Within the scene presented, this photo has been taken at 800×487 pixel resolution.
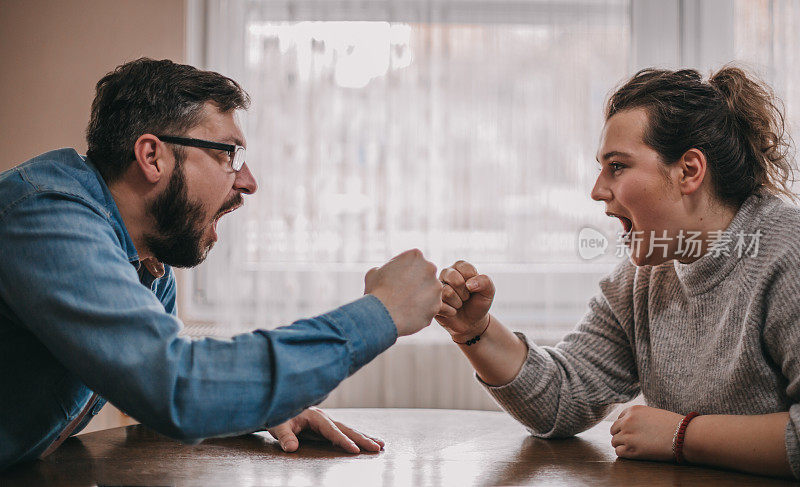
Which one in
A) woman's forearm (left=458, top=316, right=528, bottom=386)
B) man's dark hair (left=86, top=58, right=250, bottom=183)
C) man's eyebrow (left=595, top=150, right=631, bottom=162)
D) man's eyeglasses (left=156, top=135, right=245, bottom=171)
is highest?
man's dark hair (left=86, top=58, right=250, bottom=183)

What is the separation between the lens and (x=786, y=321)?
3.88 feet

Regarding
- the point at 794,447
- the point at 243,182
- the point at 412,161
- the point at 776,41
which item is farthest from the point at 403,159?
the point at 794,447

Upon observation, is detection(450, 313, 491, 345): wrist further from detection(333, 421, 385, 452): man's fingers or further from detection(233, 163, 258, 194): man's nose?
detection(233, 163, 258, 194): man's nose

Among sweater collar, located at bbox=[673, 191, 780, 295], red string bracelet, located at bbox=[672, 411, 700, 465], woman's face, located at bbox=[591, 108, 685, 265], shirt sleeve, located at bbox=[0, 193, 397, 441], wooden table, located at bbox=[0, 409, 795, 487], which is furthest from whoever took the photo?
woman's face, located at bbox=[591, 108, 685, 265]

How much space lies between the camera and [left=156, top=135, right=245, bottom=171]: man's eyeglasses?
48.7 inches

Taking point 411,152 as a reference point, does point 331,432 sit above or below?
below

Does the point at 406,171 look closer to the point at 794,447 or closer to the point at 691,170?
the point at 691,170

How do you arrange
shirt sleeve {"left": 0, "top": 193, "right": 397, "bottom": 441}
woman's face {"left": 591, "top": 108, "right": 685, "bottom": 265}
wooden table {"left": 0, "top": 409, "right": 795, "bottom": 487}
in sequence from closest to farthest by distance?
shirt sleeve {"left": 0, "top": 193, "right": 397, "bottom": 441}
wooden table {"left": 0, "top": 409, "right": 795, "bottom": 487}
woman's face {"left": 591, "top": 108, "right": 685, "bottom": 265}

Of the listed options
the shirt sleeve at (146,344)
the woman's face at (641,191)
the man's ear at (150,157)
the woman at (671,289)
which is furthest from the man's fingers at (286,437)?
the woman's face at (641,191)

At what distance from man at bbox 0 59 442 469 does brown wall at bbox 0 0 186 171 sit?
1.52 m

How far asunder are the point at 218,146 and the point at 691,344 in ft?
3.38

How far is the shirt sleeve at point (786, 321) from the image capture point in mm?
1157

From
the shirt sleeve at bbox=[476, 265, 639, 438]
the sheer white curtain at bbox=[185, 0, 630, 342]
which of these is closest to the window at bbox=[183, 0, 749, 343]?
the sheer white curtain at bbox=[185, 0, 630, 342]

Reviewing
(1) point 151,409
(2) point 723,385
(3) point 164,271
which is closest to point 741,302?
(2) point 723,385
